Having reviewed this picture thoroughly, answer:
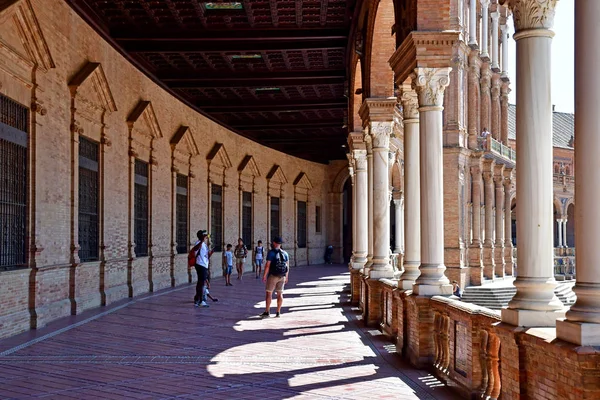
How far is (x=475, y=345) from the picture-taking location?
7309 millimetres

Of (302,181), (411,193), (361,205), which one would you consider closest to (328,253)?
(302,181)

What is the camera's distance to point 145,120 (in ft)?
66.7

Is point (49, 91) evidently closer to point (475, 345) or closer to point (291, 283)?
point (475, 345)

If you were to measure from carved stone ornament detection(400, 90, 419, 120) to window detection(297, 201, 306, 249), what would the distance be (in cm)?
3065

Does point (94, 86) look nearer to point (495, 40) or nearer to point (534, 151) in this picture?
point (534, 151)

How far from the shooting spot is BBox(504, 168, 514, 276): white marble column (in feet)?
140

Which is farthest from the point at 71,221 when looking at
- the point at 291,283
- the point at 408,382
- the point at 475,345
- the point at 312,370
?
the point at 291,283

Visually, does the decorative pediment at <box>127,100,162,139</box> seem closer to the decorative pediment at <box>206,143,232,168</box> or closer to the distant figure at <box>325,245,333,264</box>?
the decorative pediment at <box>206,143,232,168</box>

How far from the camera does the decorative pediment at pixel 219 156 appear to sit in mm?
27759

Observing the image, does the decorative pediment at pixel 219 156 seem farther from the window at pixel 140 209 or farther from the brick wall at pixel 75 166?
the window at pixel 140 209

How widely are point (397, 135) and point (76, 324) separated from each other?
21.4 metres

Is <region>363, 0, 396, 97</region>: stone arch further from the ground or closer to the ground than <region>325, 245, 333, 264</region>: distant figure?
further from the ground

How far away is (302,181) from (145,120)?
22.0 meters

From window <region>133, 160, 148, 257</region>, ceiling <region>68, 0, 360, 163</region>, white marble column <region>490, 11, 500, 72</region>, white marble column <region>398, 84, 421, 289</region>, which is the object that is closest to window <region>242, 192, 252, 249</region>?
ceiling <region>68, 0, 360, 163</region>
